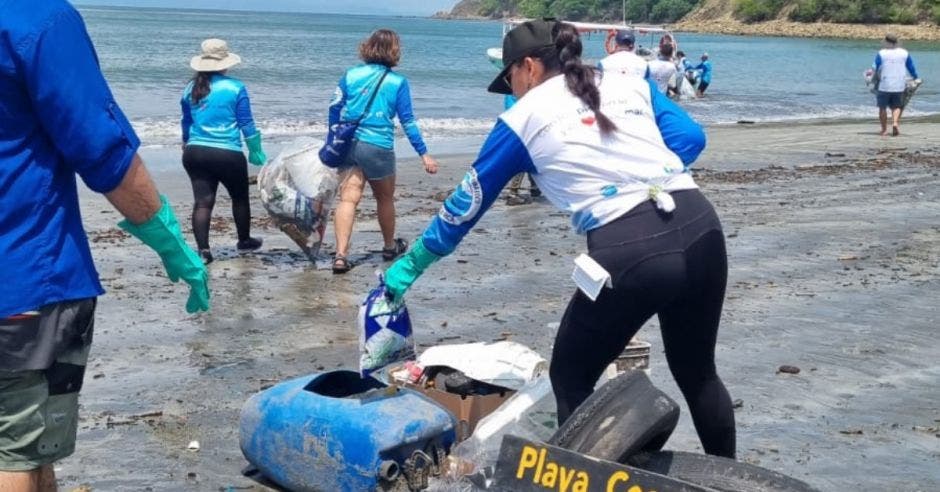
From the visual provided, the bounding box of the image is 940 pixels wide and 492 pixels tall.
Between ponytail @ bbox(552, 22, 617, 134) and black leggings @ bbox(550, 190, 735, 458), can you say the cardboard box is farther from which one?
ponytail @ bbox(552, 22, 617, 134)

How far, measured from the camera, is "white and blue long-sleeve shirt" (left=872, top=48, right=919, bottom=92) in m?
20.4

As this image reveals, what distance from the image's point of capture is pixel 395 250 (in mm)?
9664

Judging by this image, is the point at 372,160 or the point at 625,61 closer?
the point at 372,160

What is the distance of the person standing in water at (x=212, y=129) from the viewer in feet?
30.0

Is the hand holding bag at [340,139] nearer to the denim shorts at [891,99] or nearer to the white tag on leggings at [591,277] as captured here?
the white tag on leggings at [591,277]

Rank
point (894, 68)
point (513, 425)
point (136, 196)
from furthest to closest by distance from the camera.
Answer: point (894, 68) → point (513, 425) → point (136, 196)

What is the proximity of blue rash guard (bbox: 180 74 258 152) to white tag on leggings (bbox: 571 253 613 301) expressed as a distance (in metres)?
5.96

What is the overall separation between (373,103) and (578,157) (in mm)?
5236

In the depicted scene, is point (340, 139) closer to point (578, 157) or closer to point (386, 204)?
point (386, 204)

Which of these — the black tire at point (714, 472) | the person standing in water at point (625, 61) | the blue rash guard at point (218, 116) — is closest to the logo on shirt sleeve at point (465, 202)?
the black tire at point (714, 472)

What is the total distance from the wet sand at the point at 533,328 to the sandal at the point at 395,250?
0.20m

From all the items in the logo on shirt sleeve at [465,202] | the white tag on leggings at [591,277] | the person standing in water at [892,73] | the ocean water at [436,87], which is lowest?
the ocean water at [436,87]

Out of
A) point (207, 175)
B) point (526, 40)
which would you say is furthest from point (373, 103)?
point (526, 40)

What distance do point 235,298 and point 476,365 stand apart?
3.61 meters
